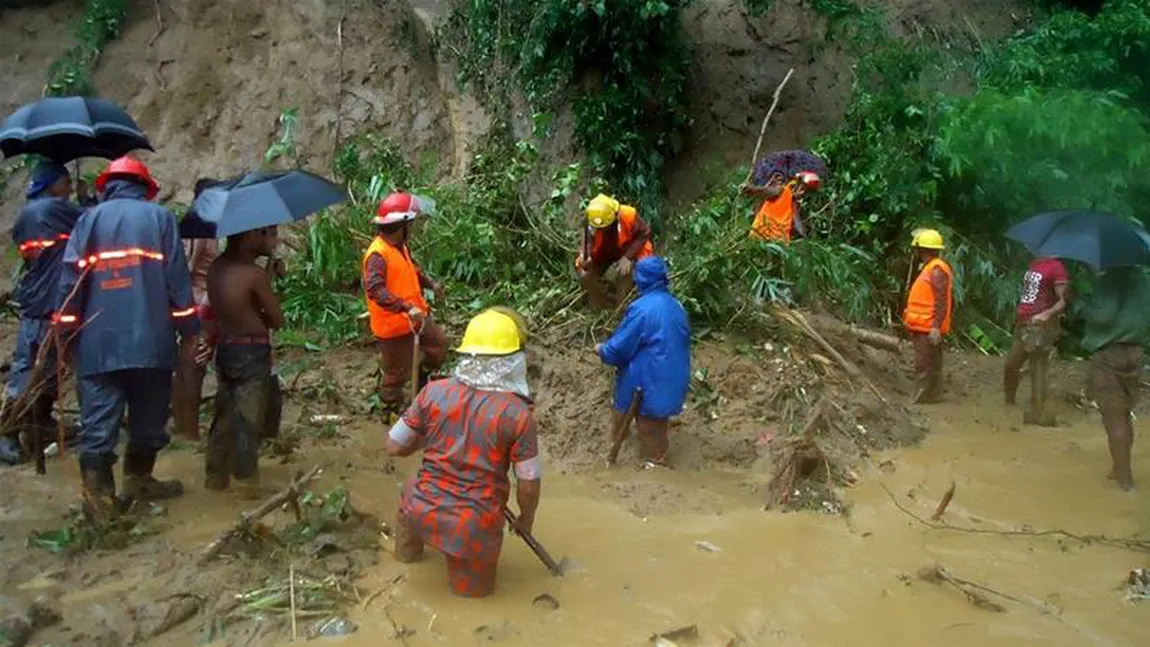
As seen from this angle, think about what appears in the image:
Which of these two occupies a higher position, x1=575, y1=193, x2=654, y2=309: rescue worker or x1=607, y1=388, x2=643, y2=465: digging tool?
x1=575, y1=193, x2=654, y2=309: rescue worker

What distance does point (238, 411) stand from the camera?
5.57 metres

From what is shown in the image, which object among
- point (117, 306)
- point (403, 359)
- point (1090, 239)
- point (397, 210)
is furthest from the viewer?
point (403, 359)

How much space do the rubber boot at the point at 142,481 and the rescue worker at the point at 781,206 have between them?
5.10 metres

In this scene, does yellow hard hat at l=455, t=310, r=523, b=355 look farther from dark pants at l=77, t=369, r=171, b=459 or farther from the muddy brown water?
dark pants at l=77, t=369, r=171, b=459

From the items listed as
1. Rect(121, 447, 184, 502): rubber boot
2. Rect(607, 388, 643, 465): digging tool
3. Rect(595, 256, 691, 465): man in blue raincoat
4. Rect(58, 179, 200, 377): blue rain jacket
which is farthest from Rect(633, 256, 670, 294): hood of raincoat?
Rect(121, 447, 184, 502): rubber boot

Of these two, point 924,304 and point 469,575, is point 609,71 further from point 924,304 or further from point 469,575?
point 469,575

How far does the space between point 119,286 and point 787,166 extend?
6.90m

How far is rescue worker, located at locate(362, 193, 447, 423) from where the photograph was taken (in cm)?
651

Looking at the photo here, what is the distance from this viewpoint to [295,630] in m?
4.20

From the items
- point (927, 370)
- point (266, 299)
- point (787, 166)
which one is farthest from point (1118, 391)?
point (266, 299)

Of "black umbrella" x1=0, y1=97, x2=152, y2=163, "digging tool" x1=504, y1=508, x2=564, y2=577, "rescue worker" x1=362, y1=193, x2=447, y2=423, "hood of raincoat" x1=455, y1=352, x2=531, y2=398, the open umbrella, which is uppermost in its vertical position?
"black umbrella" x1=0, y1=97, x2=152, y2=163

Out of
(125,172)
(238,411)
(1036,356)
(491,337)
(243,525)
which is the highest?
(125,172)

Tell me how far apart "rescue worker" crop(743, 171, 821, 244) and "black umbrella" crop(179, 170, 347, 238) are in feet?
13.9

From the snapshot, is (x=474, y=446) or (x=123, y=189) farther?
(x=123, y=189)
